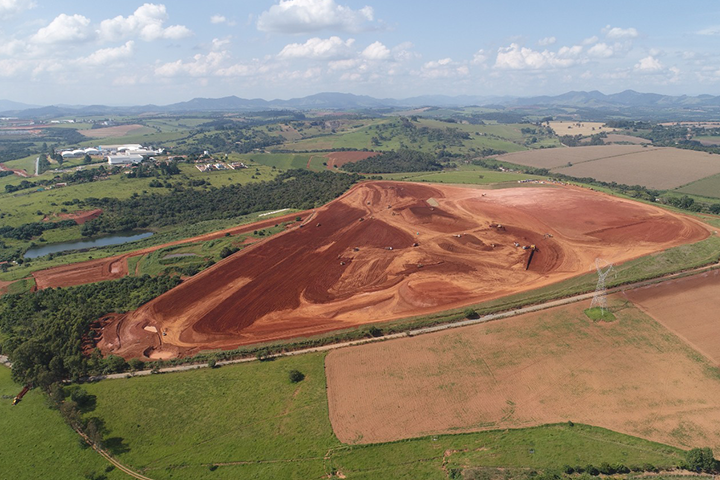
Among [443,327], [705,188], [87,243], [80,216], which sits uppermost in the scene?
[705,188]

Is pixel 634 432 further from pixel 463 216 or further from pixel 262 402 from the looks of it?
pixel 463 216

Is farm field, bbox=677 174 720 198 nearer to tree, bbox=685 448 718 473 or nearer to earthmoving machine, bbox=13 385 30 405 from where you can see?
tree, bbox=685 448 718 473

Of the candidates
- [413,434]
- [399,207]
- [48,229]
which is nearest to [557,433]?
[413,434]

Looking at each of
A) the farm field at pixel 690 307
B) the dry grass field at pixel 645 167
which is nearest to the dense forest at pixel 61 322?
the farm field at pixel 690 307

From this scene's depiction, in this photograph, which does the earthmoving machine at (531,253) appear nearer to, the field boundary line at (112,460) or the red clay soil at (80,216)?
the field boundary line at (112,460)

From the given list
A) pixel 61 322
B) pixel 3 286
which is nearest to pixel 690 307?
pixel 61 322

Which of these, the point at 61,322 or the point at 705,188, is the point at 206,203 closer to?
the point at 61,322
